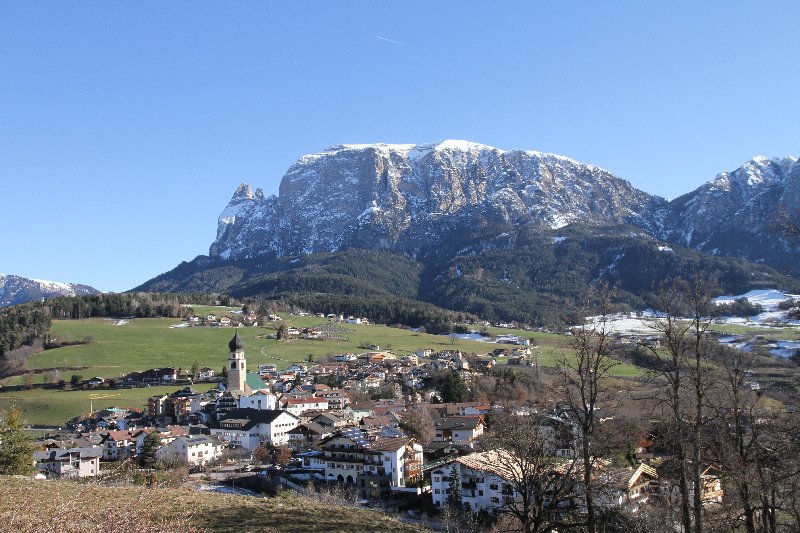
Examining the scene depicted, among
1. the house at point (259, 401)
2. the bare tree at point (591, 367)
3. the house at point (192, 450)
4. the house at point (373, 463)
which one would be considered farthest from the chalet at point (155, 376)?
the bare tree at point (591, 367)

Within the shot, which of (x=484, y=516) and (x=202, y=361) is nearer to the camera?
(x=484, y=516)

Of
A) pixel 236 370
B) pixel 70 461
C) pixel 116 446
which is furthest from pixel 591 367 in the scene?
pixel 236 370

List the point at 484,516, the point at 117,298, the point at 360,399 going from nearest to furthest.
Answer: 1. the point at 484,516
2. the point at 360,399
3. the point at 117,298

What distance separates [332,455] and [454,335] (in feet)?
317

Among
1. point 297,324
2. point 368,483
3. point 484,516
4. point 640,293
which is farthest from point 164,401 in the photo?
point 640,293

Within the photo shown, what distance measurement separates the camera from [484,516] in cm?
3434

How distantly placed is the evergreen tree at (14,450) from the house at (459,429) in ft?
108

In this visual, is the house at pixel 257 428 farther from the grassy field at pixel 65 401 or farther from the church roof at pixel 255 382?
the grassy field at pixel 65 401

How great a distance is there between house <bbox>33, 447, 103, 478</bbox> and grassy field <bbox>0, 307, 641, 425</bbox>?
823 inches

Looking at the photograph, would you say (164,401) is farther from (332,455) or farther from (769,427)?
(769,427)

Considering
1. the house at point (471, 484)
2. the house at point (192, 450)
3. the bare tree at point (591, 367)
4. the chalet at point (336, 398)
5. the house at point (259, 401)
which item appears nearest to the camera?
the bare tree at point (591, 367)

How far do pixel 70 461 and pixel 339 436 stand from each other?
2363 cm

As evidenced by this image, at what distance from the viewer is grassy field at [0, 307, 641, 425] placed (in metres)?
79.8

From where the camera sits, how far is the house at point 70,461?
5012 cm
